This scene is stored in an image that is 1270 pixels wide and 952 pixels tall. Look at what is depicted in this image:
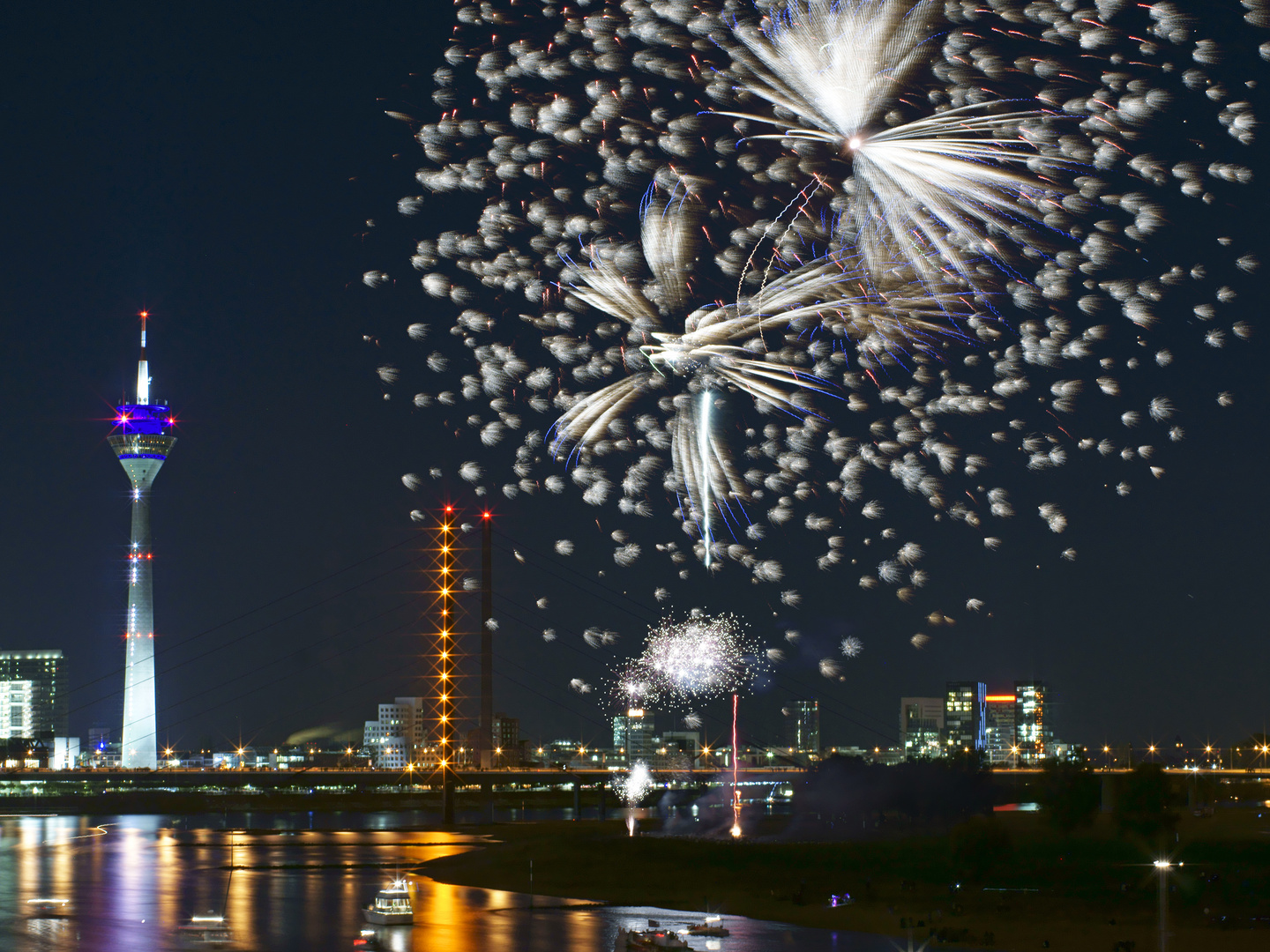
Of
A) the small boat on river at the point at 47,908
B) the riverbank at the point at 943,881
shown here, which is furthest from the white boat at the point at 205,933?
the riverbank at the point at 943,881

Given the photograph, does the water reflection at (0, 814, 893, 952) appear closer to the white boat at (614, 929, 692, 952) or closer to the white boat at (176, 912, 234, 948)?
the white boat at (176, 912, 234, 948)

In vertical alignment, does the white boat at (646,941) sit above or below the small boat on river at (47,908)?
above

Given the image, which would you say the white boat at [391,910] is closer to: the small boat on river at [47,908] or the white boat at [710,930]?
the white boat at [710,930]

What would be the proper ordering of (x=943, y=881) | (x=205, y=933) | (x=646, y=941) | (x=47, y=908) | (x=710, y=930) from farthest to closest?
(x=943, y=881) < (x=47, y=908) < (x=710, y=930) < (x=205, y=933) < (x=646, y=941)

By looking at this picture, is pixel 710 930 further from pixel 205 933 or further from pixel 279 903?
pixel 279 903

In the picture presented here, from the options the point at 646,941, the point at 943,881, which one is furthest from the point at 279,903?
the point at 943,881

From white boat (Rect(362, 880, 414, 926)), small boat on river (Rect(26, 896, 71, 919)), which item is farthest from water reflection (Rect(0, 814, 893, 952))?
white boat (Rect(362, 880, 414, 926))

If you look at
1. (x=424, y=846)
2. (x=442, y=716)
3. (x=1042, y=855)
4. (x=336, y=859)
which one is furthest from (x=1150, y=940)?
Result: (x=442, y=716)
